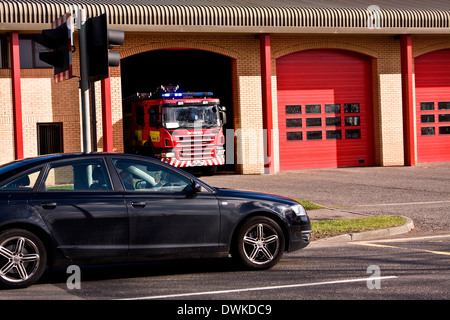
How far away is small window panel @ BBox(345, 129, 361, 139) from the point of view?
29.6m

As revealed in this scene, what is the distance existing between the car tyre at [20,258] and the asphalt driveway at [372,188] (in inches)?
286

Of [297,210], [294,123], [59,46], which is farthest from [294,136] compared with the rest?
[297,210]

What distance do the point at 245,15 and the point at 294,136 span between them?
17.7ft

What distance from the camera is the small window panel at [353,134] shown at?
29578 mm

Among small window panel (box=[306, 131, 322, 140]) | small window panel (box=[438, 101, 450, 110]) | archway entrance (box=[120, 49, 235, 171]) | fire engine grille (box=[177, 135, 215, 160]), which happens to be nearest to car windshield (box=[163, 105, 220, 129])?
fire engine grille (box=[177, 135, 215, 160])

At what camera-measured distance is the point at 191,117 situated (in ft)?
82.7

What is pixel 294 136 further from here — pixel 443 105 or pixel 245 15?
pixel 443 105

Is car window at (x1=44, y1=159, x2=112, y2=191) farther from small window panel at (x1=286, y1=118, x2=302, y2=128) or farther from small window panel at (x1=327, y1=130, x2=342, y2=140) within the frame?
small window panel at (x1=327, y1=130, x2=342, y2=140)

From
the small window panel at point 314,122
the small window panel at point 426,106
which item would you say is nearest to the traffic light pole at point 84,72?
the small window panel at point 314,122

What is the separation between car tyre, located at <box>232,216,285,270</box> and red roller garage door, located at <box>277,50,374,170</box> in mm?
19629

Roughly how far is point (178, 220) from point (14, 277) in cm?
190

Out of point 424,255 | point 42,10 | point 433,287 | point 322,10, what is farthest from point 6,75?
point 433,287

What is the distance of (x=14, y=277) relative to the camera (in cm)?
776

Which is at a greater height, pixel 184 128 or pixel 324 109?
pixel 324 109
